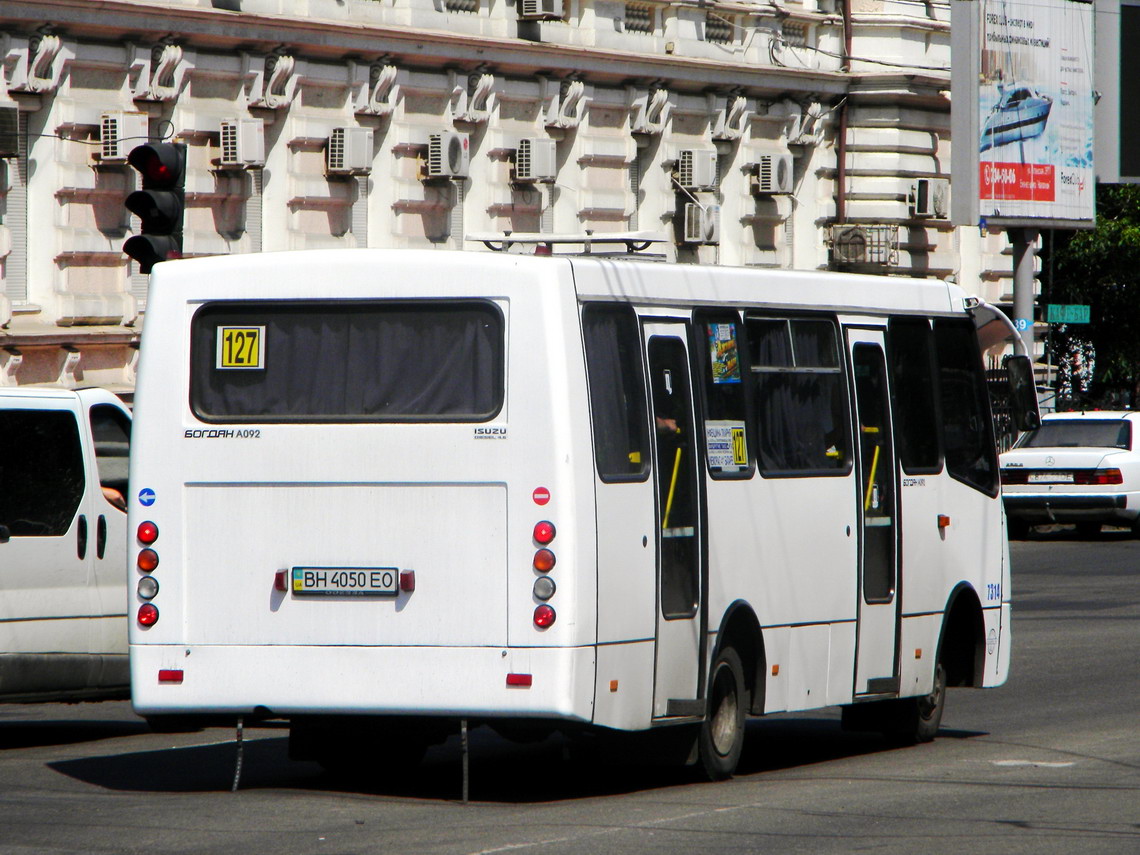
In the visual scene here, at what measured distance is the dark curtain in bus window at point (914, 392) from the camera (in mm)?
11789

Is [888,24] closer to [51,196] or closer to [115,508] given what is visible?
[51,196]

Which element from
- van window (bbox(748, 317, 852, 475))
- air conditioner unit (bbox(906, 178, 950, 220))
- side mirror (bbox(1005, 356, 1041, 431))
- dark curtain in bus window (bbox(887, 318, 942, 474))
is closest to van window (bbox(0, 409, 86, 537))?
van window (bbox(748, 317, 852, 475))

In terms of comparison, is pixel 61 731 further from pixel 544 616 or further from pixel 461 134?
pixel 461 134

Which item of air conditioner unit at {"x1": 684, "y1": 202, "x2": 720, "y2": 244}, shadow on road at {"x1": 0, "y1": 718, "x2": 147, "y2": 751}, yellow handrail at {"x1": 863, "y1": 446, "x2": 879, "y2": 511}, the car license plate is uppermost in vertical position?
air conditioner unit at {"x1": 684, "y1": 202, "x2": 720, "y2": 244}

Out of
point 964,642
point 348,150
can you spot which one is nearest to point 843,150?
point 348,150

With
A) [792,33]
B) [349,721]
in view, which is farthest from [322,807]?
[792,33]

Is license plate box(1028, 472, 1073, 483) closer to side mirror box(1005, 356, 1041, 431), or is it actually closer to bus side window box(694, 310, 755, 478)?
side mirror box(1005, 356, 1041, 431)

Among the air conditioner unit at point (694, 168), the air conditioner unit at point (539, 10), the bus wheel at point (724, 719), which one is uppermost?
the air conditioner unit at point (539, 10)

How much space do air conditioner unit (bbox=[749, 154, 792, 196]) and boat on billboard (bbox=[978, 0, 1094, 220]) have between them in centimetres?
278

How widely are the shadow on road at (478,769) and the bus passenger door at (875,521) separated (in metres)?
0.53

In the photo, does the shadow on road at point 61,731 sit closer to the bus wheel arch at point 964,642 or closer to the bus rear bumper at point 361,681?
the bus rear bumper at point 361,681

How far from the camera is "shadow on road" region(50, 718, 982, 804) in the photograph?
1016 cm

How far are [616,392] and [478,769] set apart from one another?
2284mm

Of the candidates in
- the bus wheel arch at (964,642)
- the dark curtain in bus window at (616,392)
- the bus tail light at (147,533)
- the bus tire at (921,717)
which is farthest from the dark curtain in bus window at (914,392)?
the bus tail light at (147,533)
